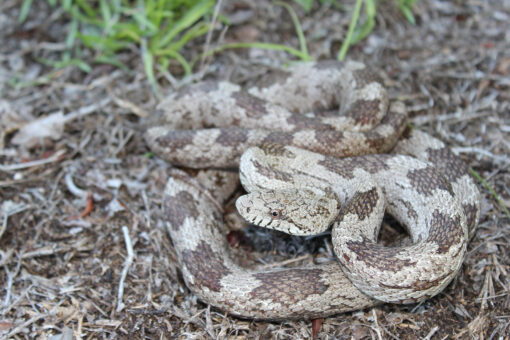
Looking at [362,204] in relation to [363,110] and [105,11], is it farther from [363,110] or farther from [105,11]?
[105,11]

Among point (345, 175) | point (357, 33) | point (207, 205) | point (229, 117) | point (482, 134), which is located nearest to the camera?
point (345, 175)

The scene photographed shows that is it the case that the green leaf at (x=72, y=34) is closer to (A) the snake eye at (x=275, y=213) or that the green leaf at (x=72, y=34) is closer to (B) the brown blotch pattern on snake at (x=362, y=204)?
(A) the snake eye at (x=275, y=213)

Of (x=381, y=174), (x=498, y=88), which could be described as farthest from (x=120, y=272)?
(x=498, y=88)

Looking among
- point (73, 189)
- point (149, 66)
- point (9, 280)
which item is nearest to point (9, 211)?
point (73, 189)

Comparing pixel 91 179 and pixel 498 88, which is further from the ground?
pixel 498 88

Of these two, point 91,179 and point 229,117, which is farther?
point 229,117

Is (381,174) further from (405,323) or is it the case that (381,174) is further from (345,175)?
(405,323)

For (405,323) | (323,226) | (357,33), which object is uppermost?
(357,33)
